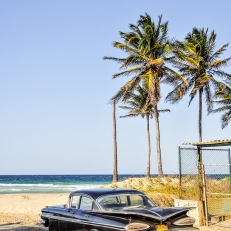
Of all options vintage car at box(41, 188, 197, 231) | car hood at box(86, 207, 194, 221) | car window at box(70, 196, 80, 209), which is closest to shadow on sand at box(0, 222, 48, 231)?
vintage car at box(41, 188, 197, 231)

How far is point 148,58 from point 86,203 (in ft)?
79.7

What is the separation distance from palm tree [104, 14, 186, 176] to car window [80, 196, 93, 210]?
22.6m

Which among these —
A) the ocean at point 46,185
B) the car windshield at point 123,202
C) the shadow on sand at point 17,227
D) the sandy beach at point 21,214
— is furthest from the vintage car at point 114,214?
the ocean at point 46,185

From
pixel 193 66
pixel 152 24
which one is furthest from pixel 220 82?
pixel 152 24

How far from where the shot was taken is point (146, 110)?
4316cm

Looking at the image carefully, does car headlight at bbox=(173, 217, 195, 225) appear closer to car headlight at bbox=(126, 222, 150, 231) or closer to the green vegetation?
car headlight at bbox=(126, 222, 150, 231)

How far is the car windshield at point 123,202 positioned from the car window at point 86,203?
329 mm

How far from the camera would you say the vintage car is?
8.08 m

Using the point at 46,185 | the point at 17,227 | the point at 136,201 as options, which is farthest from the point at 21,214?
the point at 46,185

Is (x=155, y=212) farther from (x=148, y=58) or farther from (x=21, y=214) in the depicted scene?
(x=148, y=58)

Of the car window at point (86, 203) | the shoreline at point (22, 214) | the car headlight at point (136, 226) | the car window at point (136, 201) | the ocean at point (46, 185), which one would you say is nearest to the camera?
the car headlight at point (136, 226)

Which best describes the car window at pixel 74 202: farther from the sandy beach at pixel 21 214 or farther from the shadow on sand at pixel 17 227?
the sandy beach at pixel 21 214

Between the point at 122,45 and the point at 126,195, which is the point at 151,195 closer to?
the point at 126,195

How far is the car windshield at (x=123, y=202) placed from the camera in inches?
352
